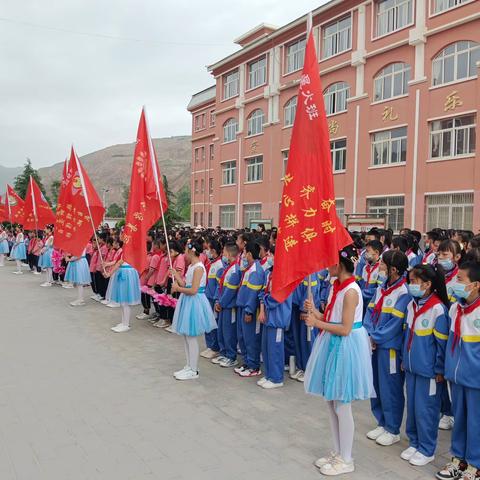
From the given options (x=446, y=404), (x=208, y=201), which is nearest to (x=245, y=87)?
(x=208, y=201)

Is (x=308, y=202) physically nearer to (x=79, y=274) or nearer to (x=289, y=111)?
(x=79, y=274)

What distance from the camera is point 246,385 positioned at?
5.68 metres

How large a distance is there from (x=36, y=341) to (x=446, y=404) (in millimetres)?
Answer: 5950

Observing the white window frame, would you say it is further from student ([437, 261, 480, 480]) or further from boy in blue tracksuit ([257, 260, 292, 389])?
student ([437, 261, 480, 480])

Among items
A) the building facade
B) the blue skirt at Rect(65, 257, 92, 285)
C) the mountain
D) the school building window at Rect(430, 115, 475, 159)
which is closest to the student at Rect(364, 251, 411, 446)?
the blue skirt at Rect(65, 257, 92, 285)

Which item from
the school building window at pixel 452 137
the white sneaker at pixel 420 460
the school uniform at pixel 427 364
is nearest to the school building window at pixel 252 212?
the school building window at pixel 452 137

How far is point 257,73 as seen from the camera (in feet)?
97.3

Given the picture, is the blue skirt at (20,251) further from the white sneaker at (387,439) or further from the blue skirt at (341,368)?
the white sneaker at (387,439)

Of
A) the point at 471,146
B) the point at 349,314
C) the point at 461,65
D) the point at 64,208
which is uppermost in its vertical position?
the point at 461,65

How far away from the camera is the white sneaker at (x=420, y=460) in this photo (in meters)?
3.79

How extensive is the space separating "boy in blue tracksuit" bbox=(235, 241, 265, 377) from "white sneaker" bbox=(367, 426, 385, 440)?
6.51ft

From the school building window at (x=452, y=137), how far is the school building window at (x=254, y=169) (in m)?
12.2

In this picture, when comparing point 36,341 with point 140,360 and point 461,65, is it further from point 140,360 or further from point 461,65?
point 461,65

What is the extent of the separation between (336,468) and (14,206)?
1853 centimetres
